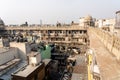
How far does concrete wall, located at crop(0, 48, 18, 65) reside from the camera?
2024 cm

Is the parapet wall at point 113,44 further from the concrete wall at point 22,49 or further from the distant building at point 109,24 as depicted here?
the concrete wall at point 22,49

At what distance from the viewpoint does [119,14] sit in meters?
15.7

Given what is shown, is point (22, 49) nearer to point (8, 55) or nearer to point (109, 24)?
point (8, 55)

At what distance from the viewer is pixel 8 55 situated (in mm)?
21672

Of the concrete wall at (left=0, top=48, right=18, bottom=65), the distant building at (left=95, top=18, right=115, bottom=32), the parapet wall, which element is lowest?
the concrete wall at (left=0, top=48, right=18, bottom=65)

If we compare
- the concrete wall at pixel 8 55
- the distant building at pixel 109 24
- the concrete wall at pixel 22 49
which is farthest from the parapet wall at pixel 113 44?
the concrete wall at pixel 22 49

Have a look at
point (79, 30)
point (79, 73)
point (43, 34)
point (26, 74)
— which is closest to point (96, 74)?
point (26, 74)

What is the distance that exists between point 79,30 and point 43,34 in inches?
403

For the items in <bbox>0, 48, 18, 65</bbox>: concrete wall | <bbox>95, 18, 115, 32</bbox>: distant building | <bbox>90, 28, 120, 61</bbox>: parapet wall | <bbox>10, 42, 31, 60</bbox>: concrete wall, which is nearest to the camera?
<bbox>90, 28, 120, 61</bbox>: parapet wall

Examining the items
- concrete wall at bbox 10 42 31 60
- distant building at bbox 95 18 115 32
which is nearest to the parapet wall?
distant building at bbox 95 18 115 32

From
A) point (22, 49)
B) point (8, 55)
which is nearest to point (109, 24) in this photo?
point (22, 49)

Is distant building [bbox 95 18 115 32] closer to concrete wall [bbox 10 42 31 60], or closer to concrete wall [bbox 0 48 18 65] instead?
concrete wall [bbox 10 42 31 60]

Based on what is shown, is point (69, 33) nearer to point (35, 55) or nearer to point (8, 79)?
point (35, 55)

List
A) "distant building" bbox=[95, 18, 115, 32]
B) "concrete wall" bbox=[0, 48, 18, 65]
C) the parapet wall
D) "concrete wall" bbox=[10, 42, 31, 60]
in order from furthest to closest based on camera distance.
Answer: "distant building" bbox=[95, 18, 115, 32] → "concrete wall" bbox=[10, 42, 31, 60] → "concrete wall" bbox=[0, 48, 18, 65] → the parapet wall
